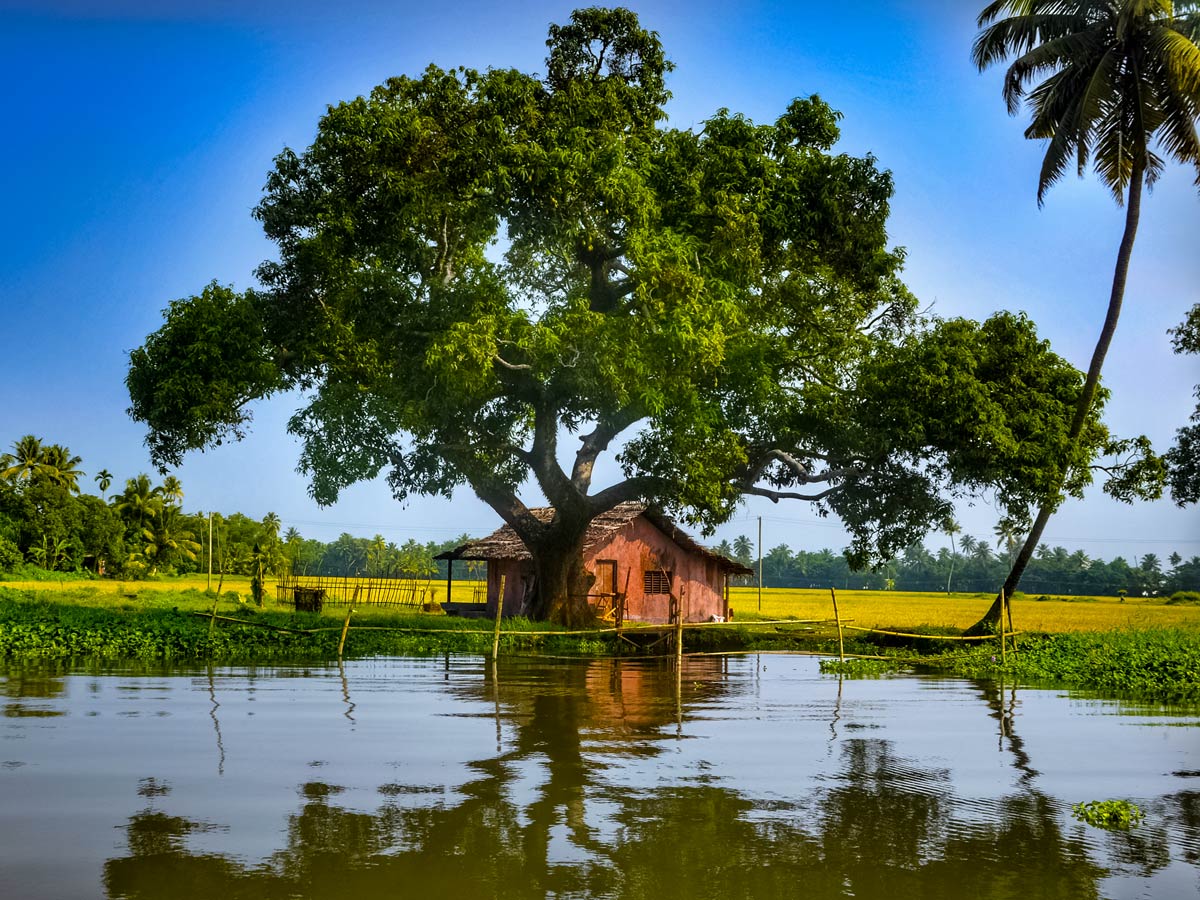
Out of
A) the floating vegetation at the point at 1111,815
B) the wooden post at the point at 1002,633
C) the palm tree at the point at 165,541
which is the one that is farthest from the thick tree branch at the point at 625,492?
the palm tree at the point at 165,541

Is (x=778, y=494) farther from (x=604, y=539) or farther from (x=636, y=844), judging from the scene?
(x=636, y=844)

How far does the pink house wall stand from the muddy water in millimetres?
18129

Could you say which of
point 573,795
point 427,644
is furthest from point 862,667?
point 573,795

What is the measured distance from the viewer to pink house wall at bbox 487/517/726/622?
120 ft

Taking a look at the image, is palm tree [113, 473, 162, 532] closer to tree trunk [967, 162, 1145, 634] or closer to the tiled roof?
the tiled roof

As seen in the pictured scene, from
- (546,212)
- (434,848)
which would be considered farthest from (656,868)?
(546,212)

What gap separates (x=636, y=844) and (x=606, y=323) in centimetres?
1797

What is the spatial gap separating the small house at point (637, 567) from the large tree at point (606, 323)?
196 inches

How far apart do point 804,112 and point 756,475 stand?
32.2 feet

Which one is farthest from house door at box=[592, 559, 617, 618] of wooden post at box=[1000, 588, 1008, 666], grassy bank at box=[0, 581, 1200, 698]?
wooden post at box=[1000, 588, 1008, 666]

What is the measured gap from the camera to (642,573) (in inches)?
1464

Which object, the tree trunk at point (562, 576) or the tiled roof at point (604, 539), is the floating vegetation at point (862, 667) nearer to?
the tree trunk at point (562, 576)

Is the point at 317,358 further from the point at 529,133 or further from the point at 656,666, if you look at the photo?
the point at 656,666

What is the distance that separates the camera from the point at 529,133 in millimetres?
26766
